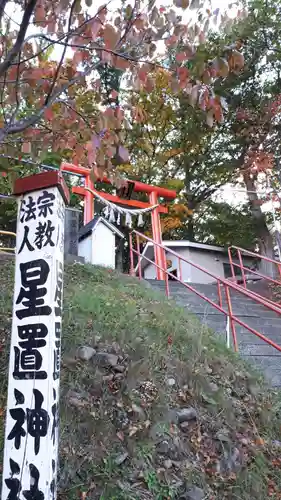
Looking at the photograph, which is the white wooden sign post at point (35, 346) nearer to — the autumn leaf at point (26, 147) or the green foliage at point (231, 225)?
the autumn leaf at point (26, 147)

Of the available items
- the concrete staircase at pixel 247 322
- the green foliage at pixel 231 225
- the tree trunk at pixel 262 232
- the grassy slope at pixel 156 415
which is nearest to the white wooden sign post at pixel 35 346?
the grassy slope at pixel 156 415

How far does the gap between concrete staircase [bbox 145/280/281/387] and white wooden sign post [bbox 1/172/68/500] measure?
3021mm

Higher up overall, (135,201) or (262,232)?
(262,232)

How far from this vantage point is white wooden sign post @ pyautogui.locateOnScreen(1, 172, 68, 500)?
1999mm

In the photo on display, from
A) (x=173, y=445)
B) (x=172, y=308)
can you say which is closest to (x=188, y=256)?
(x=172, y=308)

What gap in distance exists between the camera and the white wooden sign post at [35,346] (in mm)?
1999

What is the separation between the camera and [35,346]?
216 cm

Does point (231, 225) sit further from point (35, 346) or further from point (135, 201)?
point (35, 346)

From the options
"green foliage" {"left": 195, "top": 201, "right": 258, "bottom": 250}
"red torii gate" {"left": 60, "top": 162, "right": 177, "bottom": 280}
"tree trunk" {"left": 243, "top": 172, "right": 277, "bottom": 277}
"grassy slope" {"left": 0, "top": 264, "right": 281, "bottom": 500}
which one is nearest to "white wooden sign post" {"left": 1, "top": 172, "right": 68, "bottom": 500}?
"grassy slope" {"left": 0, "top": 264, "right": 281, "bottom": 500}

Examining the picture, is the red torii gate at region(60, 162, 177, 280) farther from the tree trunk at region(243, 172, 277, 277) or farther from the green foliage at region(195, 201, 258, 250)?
the green foliage at region(195, 201, 258, 250)

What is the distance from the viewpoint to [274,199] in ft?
42.2

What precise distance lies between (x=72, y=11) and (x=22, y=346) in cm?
213

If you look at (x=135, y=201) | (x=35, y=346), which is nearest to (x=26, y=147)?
(x=35, y=346)

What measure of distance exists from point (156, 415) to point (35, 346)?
1.42m
